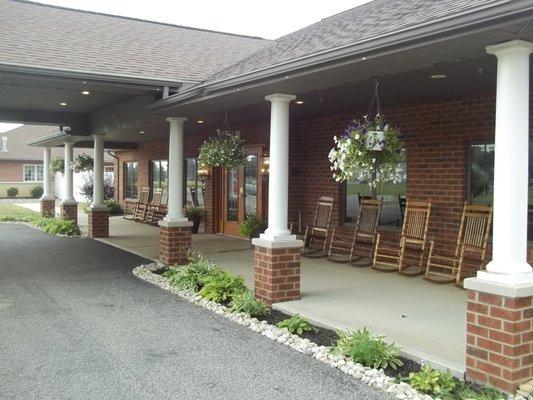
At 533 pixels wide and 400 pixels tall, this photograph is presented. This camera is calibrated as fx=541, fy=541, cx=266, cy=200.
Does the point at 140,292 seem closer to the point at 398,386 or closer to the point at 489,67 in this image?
the point at 398,386

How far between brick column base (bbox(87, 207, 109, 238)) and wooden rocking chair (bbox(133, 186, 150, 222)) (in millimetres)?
A: 3520

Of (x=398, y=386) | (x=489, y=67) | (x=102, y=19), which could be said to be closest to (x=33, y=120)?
(x=102, y=19)

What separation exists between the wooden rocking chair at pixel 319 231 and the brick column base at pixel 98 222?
5.67 m

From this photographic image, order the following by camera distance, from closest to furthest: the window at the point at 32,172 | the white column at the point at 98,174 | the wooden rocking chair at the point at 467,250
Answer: the wooden rocking chair at the point at 467,250, the white column at the point at 98,174, the window at the point at 32,172

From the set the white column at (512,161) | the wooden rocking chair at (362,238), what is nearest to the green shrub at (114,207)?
the wooden rocking chair at (362,238)

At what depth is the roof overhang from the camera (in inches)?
136

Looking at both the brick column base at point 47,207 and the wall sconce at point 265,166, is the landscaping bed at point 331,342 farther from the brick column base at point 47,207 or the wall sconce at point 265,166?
the brick column base at point 47,207

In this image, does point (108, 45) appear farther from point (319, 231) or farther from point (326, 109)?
point (319, 231)

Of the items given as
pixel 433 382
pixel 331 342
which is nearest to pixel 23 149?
pixel 331 342

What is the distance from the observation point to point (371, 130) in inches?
213

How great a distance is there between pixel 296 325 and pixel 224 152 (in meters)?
4.06

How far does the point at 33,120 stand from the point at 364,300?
951cm

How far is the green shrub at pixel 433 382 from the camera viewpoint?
3.73 m

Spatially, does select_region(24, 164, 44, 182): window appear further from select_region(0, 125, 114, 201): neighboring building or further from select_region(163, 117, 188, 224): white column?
select_region(163, 117, 188, 224): white column
